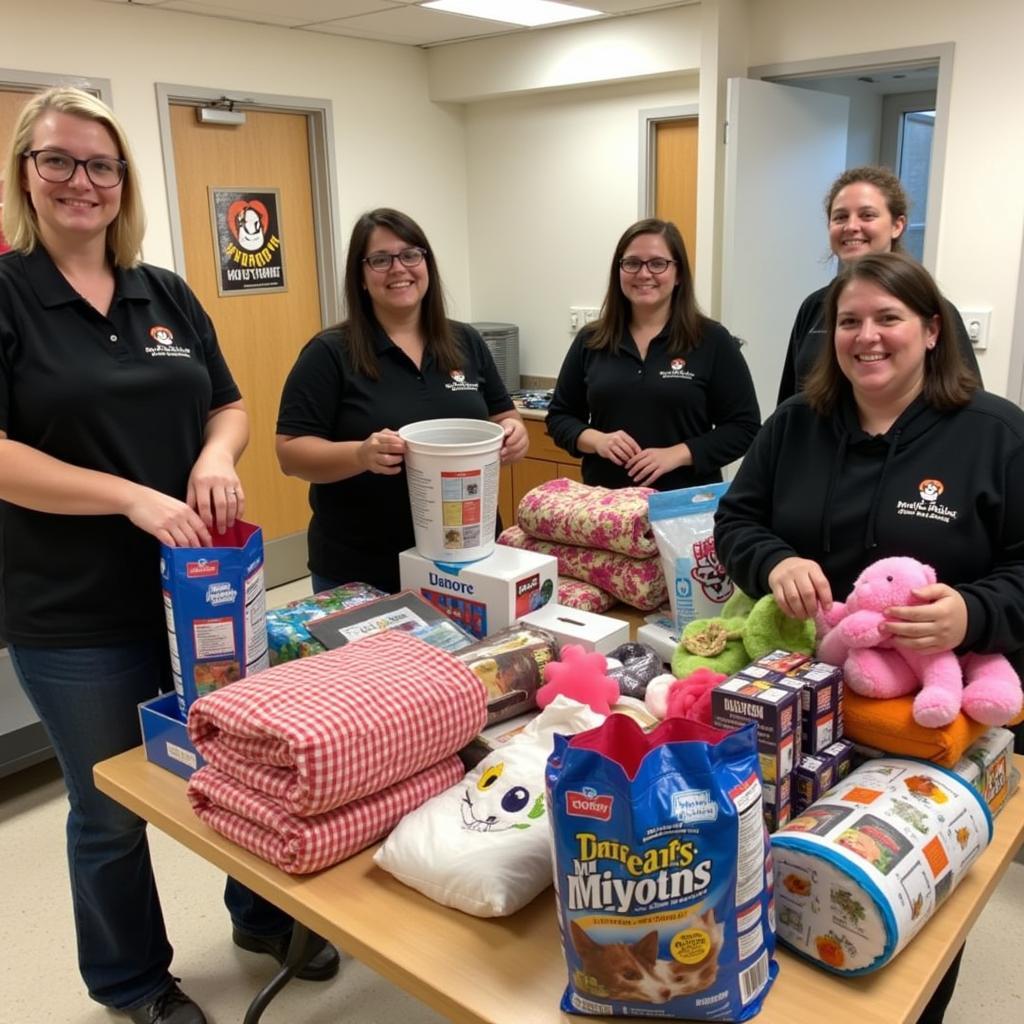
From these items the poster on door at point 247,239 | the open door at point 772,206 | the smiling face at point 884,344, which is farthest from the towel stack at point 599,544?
the poster on door at point 247,239

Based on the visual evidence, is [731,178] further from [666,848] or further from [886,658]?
[666,848]

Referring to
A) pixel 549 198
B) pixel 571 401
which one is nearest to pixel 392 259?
pixel 571 401

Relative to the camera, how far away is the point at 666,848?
0.88 meters

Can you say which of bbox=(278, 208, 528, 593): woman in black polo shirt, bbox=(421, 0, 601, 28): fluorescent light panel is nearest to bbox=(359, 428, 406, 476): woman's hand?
bbox=(278, 208, 528, 593): woman in black polo shirt

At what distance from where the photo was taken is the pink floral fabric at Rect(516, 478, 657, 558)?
6.11ft

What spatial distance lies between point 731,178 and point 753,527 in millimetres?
2478

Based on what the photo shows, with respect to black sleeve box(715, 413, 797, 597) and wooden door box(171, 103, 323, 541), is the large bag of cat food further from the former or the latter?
wooden door box(171, 103, 323, 541)

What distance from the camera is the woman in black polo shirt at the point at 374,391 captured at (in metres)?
1.99

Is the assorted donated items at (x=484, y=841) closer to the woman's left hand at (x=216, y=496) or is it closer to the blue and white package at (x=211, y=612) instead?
the blue and white package at (x=211, y=612)

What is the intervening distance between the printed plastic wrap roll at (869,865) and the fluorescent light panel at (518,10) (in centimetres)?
346

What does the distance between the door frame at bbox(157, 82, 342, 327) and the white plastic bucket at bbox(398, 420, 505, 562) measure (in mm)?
2305

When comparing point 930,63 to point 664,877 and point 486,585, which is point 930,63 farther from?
point 664,877

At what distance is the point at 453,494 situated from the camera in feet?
5.62

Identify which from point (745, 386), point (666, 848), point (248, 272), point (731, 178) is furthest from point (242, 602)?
point (248, 272)
